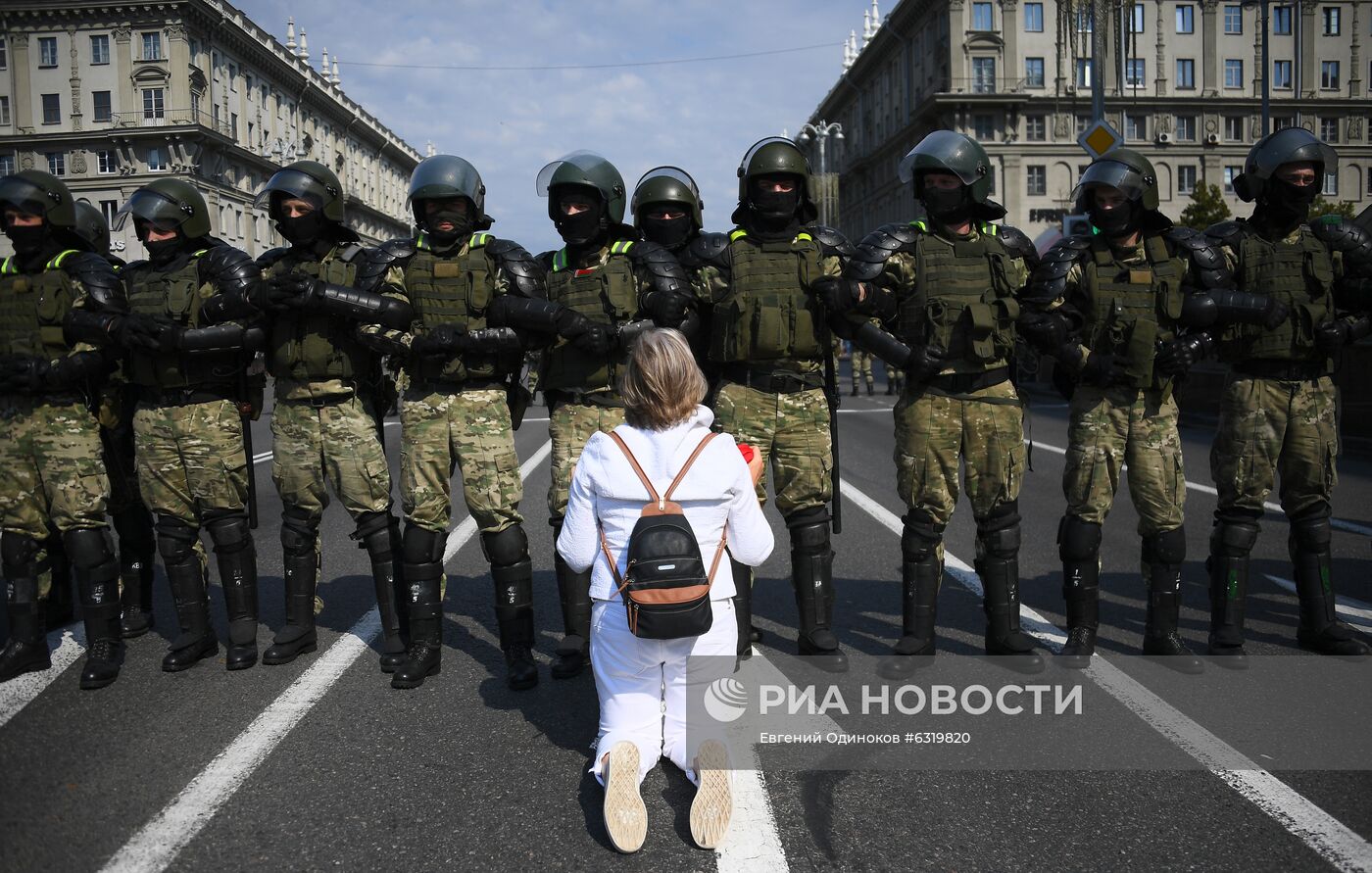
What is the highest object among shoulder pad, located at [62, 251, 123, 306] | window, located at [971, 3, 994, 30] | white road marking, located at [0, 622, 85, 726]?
window, located at [971, 3, 994, 30]

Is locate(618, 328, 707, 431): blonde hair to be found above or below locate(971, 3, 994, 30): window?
below

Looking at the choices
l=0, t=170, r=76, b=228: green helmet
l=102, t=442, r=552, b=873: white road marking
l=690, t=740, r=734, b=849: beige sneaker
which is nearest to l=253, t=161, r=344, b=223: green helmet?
l=0, t=170, r=76, b=228: green helmet

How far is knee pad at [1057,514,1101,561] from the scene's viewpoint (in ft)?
15.6

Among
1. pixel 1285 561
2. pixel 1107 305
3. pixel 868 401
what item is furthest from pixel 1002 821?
pixel 868 401

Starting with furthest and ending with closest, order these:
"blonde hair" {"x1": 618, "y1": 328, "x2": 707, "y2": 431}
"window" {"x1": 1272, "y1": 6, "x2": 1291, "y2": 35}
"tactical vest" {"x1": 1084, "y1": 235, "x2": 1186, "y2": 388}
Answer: "window" {"x1": 1272, "y1": 6, "x2": 1291, "y2": 35}
"tactical vest" {"x1": 1084, "y1": 235, "x2": 1186, "y2": 388}
"blonde hair" {"x1": 618, "y1": 328, "x2": 707, "y2": 431}

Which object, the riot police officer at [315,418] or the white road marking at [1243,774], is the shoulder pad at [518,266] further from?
the white road marking at [1243,774]

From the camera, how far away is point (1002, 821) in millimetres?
3248

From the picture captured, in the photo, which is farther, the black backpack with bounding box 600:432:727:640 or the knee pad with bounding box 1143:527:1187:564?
the knee pad with bounding box 1143:527:1187:564

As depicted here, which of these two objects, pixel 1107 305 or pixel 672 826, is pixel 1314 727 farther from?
pixel 672 826

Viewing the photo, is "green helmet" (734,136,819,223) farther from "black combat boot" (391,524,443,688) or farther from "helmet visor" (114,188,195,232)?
"helmet visor" (114,188,195,232)

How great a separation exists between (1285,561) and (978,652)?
3.02 metres

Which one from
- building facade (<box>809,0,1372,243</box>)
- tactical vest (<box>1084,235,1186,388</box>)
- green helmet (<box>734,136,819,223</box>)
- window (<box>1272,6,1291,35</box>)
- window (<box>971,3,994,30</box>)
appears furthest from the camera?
window (<box>1272,6,1291,35</box>)

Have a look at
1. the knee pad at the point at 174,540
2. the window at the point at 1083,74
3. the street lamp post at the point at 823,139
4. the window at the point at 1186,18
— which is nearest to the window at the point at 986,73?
the window at the point at 1083,74

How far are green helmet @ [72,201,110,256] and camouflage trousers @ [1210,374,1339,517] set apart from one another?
643 centimetres
